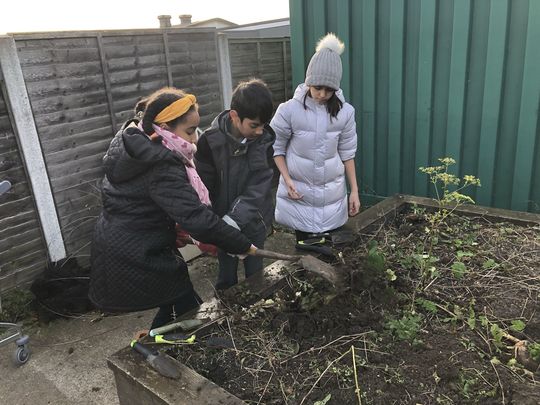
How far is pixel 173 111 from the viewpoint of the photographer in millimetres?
2004

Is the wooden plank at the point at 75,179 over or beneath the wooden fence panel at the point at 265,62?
beneath

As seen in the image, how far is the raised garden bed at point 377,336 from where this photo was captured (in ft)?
5.65

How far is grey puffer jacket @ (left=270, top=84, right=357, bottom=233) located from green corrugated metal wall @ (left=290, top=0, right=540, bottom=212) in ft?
5.28

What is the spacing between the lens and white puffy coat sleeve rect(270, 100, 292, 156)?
2.91 meters

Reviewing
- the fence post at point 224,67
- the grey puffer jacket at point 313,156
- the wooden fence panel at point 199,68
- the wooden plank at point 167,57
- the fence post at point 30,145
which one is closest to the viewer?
the grey puffer jacket at point 313,156

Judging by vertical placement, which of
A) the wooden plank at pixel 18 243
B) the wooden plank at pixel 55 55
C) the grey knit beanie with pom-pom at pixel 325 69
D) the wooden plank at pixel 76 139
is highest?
the wooden plank at pixel 55 55

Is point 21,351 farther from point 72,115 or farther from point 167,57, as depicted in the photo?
point 167,57

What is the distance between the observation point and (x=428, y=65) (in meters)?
4.13

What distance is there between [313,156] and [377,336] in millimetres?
1317

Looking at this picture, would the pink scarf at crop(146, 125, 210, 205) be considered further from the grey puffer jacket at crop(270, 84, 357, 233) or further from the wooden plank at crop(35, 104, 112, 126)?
the wooden plank at crop(35, 104, 112, 126)

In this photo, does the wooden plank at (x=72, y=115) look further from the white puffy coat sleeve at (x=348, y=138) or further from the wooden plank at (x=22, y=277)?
the white puffy coat sleeve at (x=348, y=138)

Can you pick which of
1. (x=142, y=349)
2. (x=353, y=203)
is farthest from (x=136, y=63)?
(x=142, y=349)

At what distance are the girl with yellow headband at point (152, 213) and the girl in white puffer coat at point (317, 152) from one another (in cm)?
90

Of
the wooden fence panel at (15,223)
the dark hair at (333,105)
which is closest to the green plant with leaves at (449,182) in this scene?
the dark hair at (333,105)
